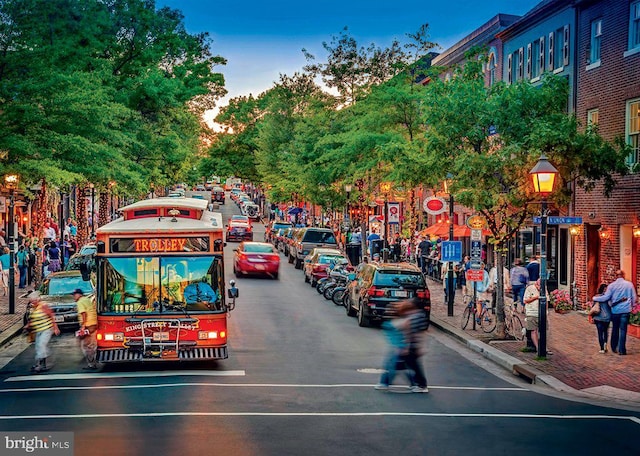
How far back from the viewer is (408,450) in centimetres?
1056

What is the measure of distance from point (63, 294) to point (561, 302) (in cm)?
1501

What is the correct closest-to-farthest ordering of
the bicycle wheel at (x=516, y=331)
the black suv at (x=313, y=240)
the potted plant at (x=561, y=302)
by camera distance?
the bicycle wheel at (x=516, y=331)
the potted plant at (x=561, y=302)
the black suv at (x=313, y=240)

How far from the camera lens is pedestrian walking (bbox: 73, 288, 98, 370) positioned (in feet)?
56.5

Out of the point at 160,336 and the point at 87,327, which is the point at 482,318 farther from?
the point at 87,327

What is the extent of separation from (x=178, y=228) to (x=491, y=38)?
27502 millimetres

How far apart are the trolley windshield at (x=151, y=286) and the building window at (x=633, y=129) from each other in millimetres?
14585

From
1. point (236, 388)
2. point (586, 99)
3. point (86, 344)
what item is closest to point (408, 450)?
point (236, 388)

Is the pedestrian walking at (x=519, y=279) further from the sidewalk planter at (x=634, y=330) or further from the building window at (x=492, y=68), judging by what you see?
→ the building window at (x=492, y=68)

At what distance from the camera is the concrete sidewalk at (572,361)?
15594 millimetres

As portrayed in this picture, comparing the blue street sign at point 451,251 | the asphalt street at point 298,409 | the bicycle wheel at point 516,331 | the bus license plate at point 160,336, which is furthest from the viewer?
the blue street sign at point 451,251

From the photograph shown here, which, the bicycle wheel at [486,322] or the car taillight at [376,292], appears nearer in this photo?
the bicycle wheel at [486,322]

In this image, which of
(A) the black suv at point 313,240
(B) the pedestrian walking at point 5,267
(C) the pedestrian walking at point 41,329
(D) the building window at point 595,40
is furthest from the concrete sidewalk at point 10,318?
(D) the building window at point 595,40

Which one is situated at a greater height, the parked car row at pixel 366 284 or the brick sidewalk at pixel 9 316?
the parked car row at pixel 366 284

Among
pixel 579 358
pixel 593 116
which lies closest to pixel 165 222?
pixel 579 358
